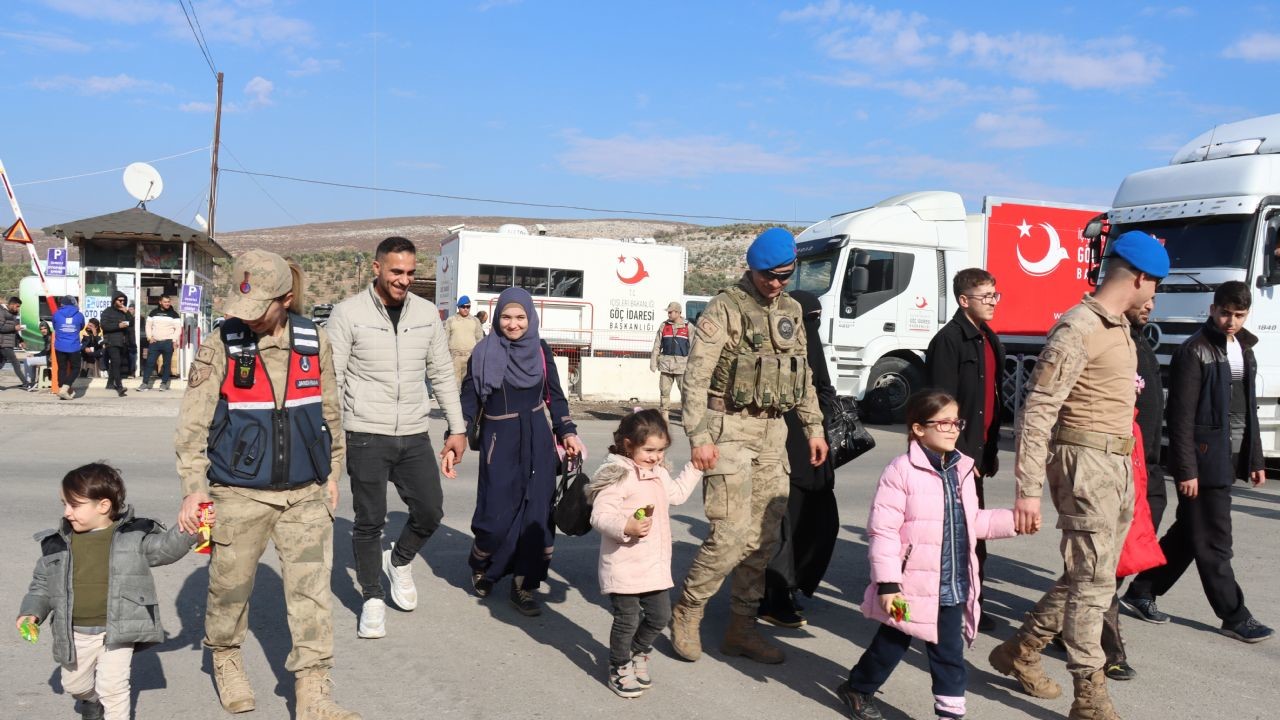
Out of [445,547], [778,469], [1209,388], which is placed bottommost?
[445,547]

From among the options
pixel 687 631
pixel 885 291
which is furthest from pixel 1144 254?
pixel 885 291

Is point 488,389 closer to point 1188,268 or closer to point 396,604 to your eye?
point 396,604

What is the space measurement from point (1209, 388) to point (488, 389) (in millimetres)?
3833

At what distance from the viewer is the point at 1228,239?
10188mm

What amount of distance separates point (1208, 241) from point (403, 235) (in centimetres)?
8162

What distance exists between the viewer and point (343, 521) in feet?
24.0

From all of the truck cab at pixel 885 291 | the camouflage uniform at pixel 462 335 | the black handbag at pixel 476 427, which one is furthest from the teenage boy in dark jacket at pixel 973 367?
the truck cab at pixel 885 291

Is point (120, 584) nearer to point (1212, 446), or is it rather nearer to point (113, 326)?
point (1212, 446)

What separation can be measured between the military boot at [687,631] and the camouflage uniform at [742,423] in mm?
38

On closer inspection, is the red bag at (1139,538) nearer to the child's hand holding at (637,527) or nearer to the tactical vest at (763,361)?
the tactical vest at (763,361)

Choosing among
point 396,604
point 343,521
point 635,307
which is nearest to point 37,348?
point 635,307

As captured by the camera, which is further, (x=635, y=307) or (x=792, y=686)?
(x=635, y=307)

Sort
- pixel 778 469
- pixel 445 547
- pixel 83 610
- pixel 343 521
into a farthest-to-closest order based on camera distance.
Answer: pixel 343 521
pixel 445 547
pixel 778 469
pixel 83 610

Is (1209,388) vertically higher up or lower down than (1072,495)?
higher up
